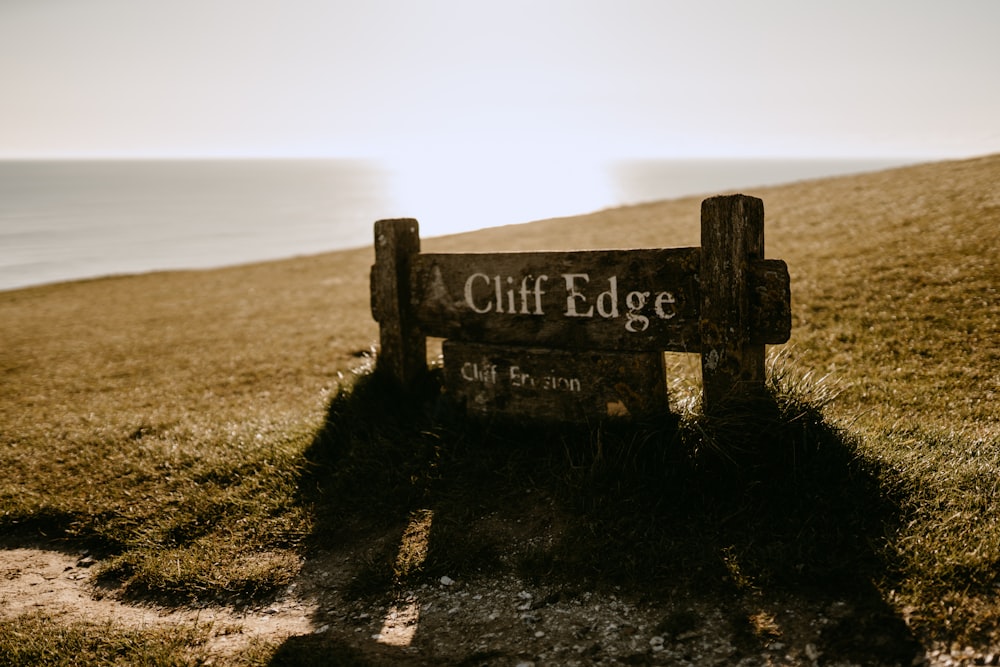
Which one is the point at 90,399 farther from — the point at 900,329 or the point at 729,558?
the point at 900,329

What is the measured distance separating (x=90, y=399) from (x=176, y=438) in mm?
2920

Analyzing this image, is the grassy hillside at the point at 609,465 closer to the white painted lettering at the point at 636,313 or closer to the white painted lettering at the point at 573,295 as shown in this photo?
the white painted lettering at the point at 636,313

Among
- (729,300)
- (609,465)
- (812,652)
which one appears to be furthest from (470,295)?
(812,652)

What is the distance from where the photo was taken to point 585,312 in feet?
14.9

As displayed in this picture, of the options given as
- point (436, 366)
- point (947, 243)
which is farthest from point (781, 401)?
point (947, 243)

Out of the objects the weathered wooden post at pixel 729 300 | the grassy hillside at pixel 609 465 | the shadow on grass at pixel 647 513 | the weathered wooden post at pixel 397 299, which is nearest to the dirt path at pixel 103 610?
the grassy hillside at pixel 609 465

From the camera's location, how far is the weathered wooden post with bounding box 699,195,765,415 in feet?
12.8

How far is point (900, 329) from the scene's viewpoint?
6715 mm

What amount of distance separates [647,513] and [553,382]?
120 centimetres

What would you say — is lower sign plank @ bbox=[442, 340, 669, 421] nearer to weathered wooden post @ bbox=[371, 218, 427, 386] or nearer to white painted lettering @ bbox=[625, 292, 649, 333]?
white painted lettering @ bbox=[625, 292, 649, 333]

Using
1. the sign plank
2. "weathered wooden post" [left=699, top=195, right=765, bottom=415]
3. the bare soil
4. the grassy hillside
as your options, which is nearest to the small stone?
the bare soil

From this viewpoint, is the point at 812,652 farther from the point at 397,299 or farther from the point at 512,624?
the point at 397,299

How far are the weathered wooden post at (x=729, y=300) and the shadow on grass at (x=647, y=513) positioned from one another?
0.17 meters

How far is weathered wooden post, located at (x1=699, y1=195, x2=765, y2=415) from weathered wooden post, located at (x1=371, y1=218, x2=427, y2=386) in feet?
7.91
